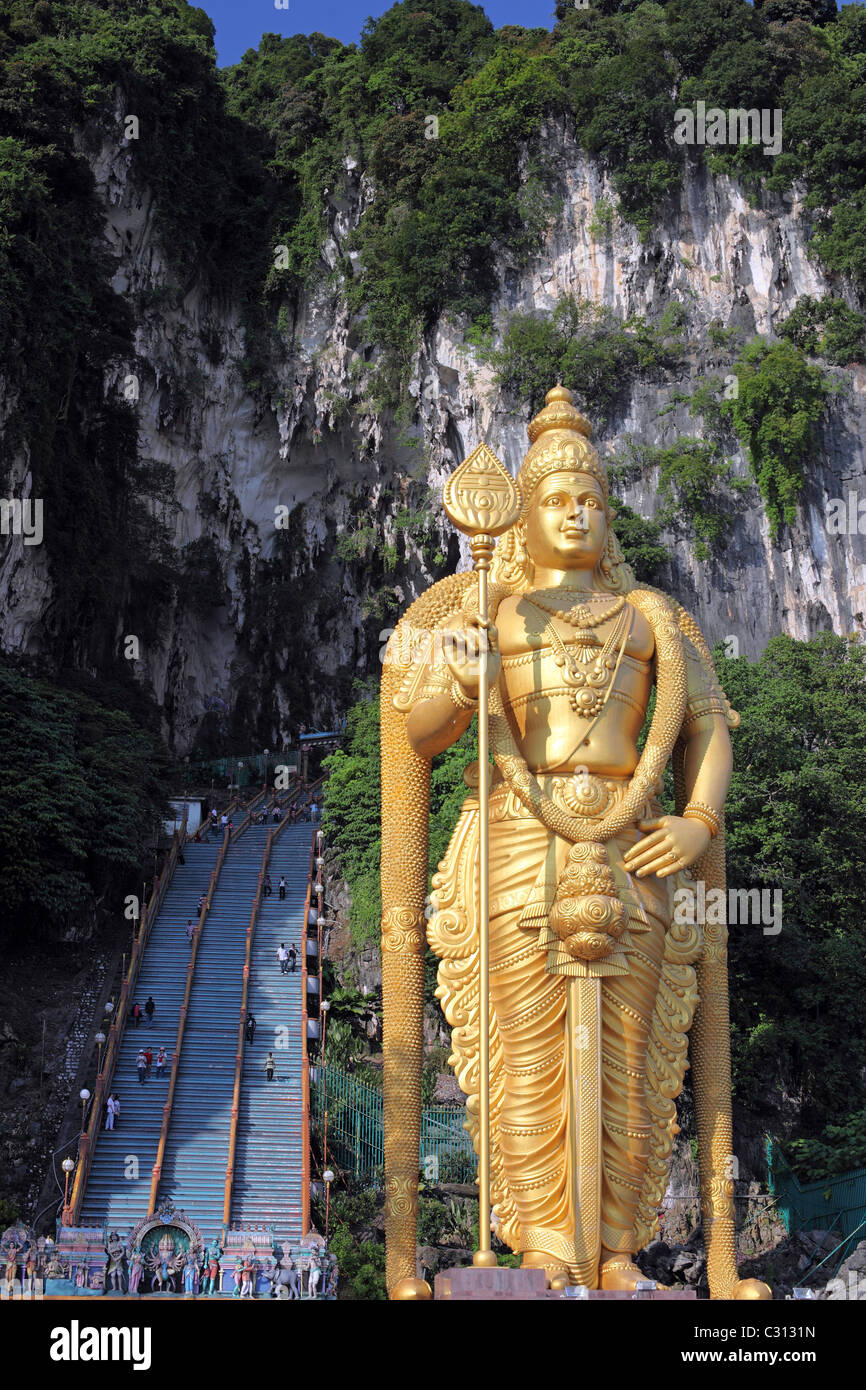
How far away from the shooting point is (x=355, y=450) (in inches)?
1244

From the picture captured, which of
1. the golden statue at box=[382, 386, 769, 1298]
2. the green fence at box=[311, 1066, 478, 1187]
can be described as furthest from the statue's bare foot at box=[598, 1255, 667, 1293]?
the green fence at box=[311, 1066, 478, 1187]

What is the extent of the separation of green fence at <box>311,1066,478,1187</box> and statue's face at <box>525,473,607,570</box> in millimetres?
7328

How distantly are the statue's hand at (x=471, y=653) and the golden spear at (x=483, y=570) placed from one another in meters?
0.03

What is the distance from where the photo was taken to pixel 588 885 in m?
7.04

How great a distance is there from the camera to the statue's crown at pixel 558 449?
7.90 metres

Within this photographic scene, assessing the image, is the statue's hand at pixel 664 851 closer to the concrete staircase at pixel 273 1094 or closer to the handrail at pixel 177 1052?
the concrete staircase at pixel 273 1094

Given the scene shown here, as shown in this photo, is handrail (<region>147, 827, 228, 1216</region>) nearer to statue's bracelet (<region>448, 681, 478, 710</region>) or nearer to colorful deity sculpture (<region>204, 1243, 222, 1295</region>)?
colorful deity sculpture (<region>204, 1243, 222, 1295</region>)

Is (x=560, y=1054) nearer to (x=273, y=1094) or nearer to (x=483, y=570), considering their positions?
(x=483, y=570)

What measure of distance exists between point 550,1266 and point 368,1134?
24.6 feet

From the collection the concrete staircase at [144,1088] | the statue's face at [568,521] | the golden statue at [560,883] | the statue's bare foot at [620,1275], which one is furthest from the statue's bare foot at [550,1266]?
the concrete staircase at [144,1088]

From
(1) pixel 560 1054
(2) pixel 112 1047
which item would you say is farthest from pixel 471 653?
(2) pixel 112 1047

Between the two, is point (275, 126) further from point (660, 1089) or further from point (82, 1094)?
point (660, 1089)

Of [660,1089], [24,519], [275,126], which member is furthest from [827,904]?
[275,126]
